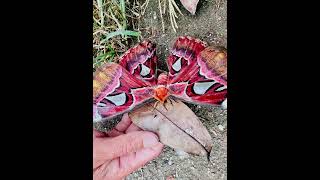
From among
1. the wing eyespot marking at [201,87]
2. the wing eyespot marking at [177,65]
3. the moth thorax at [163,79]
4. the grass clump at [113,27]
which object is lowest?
the wing eyespot marking at [201,87]

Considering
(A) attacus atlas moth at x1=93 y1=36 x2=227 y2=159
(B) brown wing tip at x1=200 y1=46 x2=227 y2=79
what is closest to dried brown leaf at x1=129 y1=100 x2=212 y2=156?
(A) attacus atlas moth at x1=93 y1=36 x2=227 y2=159

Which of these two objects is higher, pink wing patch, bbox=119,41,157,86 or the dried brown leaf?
pink wing patch, bbox=119,41,157,86

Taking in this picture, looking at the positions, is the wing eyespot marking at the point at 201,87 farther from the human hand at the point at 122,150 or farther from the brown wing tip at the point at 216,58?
the human hand at the point at 122,150

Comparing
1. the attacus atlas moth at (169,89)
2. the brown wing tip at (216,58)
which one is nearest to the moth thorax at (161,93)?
the attacus atlas moth at (169,89)

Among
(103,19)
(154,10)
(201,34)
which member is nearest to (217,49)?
(201,34)

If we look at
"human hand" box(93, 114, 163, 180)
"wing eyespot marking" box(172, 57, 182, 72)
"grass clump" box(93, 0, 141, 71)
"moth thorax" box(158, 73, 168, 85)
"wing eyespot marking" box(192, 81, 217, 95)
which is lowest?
"human hand" box(93, 114, 163, 180)

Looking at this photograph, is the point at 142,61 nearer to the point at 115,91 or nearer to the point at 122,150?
the point at 115,91

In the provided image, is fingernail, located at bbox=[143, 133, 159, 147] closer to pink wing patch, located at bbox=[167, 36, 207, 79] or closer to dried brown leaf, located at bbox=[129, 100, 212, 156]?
dried brown leaf, located at bbox=[129, 100, 212, 156]
